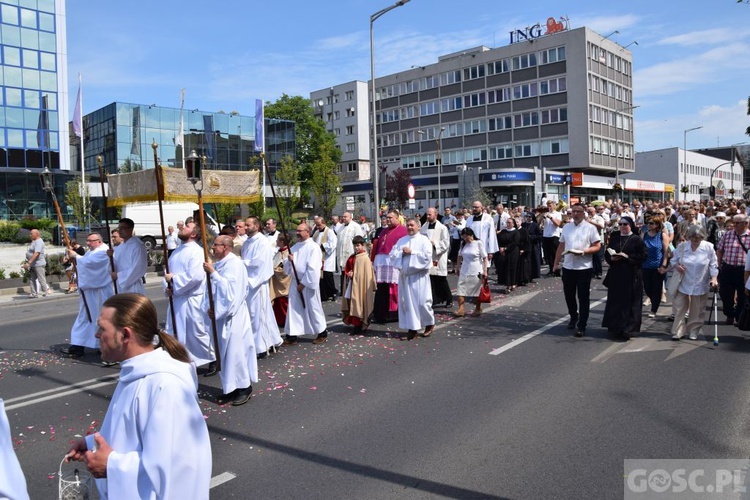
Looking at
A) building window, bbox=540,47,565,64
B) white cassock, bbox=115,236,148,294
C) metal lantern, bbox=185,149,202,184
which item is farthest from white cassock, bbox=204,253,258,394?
building window, bbox=540,47,565,64

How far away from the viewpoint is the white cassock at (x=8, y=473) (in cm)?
229

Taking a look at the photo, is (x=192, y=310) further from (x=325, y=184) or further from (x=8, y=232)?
(x=325, y=184)

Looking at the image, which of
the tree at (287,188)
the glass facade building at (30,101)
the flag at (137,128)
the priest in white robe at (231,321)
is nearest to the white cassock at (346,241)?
the priest in white robe at (231,321)

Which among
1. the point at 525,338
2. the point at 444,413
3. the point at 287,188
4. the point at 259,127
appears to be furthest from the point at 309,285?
the point at 287,188

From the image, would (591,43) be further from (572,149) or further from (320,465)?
(320,465)

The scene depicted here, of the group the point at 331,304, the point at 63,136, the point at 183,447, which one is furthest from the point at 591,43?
the point at 183,447

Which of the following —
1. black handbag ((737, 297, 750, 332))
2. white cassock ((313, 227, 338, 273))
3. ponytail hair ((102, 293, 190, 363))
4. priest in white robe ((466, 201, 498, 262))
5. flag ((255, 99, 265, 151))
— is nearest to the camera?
ponytail hair ((102, 293, 190, 363))

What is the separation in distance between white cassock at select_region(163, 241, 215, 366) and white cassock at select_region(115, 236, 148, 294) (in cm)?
140

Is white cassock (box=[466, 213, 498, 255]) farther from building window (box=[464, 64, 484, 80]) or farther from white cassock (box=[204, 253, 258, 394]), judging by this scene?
building window (box=[464, 64, 484, 80])

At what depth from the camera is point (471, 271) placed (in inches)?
458

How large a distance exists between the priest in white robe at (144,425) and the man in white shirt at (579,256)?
7.88m

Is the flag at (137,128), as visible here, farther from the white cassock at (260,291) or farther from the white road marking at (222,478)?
the white road marking at (222,478)

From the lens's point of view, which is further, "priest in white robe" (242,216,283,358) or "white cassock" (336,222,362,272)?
"white cassock" (336,222,362,272)

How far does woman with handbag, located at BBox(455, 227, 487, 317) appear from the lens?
11508 millimetres
